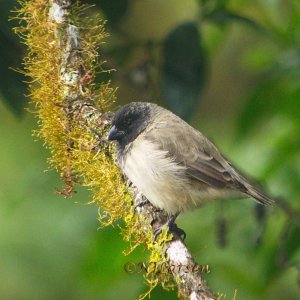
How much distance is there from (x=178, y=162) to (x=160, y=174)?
0.44 feet

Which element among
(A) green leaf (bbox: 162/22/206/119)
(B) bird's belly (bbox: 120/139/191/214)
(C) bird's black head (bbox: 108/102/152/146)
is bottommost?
(B) bird's belly (bbox: 120/139/191/214)

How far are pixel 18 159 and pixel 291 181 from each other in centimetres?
261

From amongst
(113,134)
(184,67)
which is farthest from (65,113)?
(184,67)

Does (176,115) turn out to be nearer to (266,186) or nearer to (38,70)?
(266,186)

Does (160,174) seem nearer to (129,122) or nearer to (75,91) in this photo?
(129,122)

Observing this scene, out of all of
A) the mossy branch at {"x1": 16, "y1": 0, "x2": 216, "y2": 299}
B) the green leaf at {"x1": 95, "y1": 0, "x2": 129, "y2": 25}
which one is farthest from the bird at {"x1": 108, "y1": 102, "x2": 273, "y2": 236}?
the green leaf at {"x1": 95, "y1": 0, "x2": 129, "y2": 25}

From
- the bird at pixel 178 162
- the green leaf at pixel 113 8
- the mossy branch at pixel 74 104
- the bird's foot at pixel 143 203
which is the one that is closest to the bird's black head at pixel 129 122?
the bird at pixel 178 162

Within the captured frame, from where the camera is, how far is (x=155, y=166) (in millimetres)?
5262

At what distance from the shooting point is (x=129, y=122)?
522 centimetres

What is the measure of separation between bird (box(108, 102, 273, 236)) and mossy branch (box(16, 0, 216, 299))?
40 centimetres

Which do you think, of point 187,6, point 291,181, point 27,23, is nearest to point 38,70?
point 27,23

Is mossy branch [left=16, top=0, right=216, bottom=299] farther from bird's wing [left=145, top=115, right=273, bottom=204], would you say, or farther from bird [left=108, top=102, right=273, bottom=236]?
bird's wing [left=145, top=115, right=273, bottom=204]

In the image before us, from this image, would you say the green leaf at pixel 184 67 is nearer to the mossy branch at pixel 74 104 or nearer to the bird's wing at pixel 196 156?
the bird's wing at pixel 196 156

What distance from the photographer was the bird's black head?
16.2 ft
